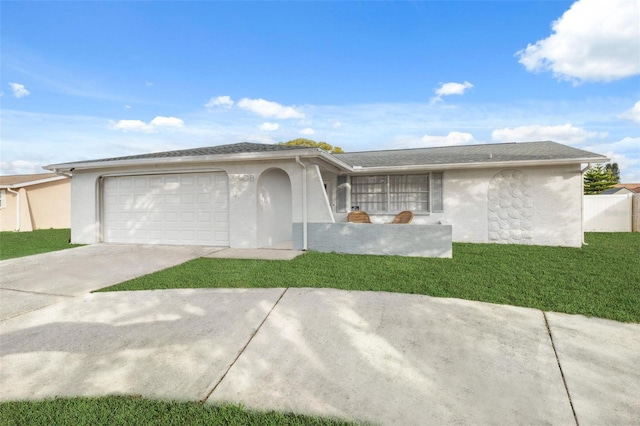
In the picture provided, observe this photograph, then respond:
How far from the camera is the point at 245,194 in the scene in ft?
32.1

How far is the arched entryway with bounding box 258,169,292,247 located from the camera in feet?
33.0

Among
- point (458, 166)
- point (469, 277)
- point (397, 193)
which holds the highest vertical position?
point (458, 166)

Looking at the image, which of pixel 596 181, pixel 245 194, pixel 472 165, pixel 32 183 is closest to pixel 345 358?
pixel 245 194

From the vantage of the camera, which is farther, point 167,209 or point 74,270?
point 167,209

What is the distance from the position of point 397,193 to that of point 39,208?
71.3 feet

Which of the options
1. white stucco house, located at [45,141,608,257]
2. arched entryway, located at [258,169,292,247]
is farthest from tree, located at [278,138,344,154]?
arched entryway, located at [258,169,292,247]

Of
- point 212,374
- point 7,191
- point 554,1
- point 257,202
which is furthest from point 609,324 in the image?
point 7,191

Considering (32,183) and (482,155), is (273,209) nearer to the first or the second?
(482,155)

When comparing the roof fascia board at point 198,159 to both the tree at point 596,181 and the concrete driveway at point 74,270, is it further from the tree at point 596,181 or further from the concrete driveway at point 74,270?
the tree at point 596,181

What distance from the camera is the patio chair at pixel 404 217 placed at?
1118cm

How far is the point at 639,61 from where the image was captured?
11039 mm

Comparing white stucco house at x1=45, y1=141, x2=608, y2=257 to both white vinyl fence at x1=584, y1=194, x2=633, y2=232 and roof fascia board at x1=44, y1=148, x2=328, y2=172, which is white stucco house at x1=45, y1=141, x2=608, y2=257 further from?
white vinyl fence at x1=584, y1=194, x2=633, y2=232

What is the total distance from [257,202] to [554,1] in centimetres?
1106

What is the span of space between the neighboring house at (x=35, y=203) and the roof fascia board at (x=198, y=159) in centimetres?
1090
